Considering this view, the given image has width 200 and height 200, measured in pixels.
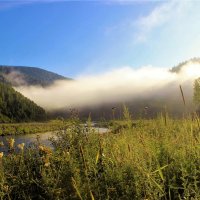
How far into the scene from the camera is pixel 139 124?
9.66 metres

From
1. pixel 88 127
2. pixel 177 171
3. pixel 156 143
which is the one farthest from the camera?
pixel 88 127

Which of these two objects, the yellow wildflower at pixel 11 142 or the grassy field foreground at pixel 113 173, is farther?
the yellow wildflower at pixel 11 142

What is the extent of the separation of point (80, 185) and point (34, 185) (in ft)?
4.26

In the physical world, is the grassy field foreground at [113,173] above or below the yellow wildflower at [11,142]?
below

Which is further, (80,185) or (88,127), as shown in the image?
(88,127)

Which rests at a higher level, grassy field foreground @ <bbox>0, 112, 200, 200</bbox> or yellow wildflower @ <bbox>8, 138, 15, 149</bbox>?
yellow wildflower @ <bbox>8, 138, 15, 149</bbox>

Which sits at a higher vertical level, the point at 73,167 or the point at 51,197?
the point at 73,167

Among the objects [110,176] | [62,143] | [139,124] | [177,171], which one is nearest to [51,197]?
[110,176]

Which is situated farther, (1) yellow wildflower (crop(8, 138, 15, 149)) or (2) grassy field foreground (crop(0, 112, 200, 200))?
(1) yellow wildflower (crop(8, 138, 15, 149))

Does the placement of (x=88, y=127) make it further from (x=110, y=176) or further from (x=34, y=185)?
(x=110, y=176)

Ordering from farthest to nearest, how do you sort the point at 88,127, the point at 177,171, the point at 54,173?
the point at 88,127, the point at 54,173, the point at 177,171

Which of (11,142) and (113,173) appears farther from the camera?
(11,142)

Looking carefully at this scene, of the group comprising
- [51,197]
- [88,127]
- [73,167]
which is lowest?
[51,197]

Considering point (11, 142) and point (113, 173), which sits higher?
point (11, 142)
